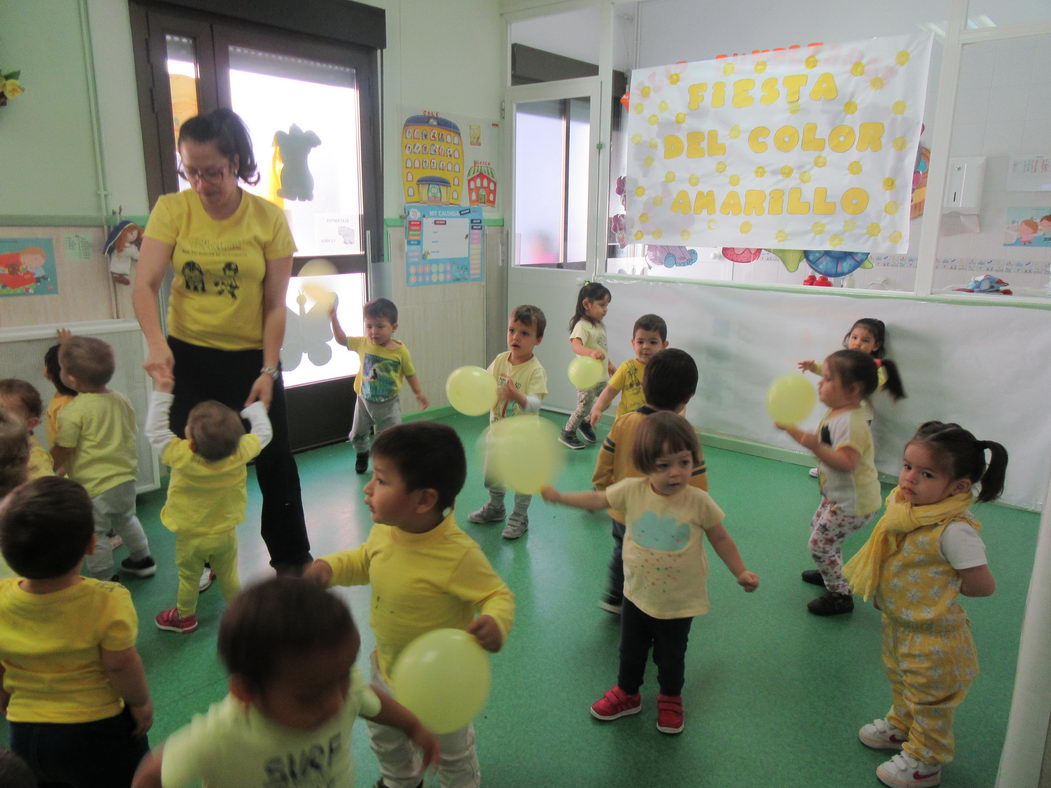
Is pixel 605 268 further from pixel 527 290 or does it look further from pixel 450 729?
pixel 450 729

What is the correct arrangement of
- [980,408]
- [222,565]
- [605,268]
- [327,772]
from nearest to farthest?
[327,772], [222,565], [980,408], [605,268]

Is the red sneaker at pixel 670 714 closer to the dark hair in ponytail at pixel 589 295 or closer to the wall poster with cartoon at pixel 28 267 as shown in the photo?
the dark hair in ponytail at pixel 589 295

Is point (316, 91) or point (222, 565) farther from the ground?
point (316, 91)

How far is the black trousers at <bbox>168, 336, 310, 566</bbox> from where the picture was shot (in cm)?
219

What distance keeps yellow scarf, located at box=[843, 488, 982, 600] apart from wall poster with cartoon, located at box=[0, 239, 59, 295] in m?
3.24

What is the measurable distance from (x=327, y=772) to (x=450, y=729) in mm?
236

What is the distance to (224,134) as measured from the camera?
1950 millimetres

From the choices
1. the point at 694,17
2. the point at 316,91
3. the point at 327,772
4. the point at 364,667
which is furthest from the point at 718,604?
the point at 694,17

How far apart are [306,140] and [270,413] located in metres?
2.31

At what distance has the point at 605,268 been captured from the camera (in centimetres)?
481

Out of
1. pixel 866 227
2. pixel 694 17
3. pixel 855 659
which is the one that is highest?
pixel 694 17

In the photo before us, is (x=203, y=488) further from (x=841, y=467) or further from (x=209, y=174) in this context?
(x=841, y=467)

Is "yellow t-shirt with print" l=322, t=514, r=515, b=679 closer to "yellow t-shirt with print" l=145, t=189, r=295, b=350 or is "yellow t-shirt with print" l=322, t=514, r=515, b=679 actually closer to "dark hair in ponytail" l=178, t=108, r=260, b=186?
"yellow t-shirt with print" l=145, t=189, r=295, b=350

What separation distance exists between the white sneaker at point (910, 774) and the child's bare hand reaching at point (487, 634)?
47.7 inches
